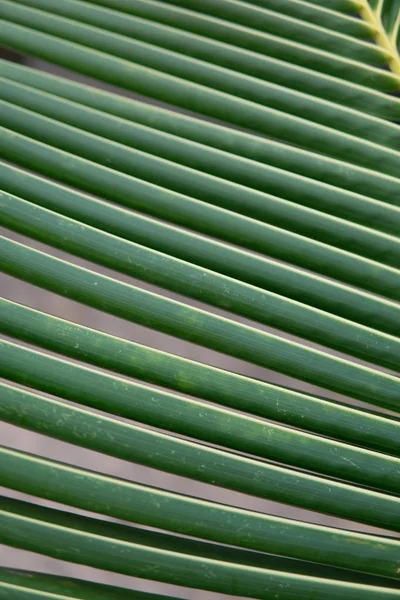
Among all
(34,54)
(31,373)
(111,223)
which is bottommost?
(31,373)

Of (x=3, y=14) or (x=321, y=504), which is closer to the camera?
(x=321, y=504)

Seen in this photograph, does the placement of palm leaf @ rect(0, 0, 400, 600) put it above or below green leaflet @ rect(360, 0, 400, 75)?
below

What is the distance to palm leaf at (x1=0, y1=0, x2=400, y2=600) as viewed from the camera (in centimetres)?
40

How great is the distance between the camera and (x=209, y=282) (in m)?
0.47

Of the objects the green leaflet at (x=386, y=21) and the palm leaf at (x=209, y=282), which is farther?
the green leaflet at (x=386, y=21)

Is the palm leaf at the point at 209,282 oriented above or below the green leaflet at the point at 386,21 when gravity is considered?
below

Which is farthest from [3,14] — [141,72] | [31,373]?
[31,373]

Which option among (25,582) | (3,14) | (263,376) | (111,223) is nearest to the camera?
(25,582)

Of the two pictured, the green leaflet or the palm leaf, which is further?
the green leaflet

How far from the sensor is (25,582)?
38cm

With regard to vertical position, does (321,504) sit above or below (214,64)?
below

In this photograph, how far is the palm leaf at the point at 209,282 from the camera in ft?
1.31

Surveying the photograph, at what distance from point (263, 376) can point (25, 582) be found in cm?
81

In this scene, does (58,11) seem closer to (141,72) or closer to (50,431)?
(141,72)
